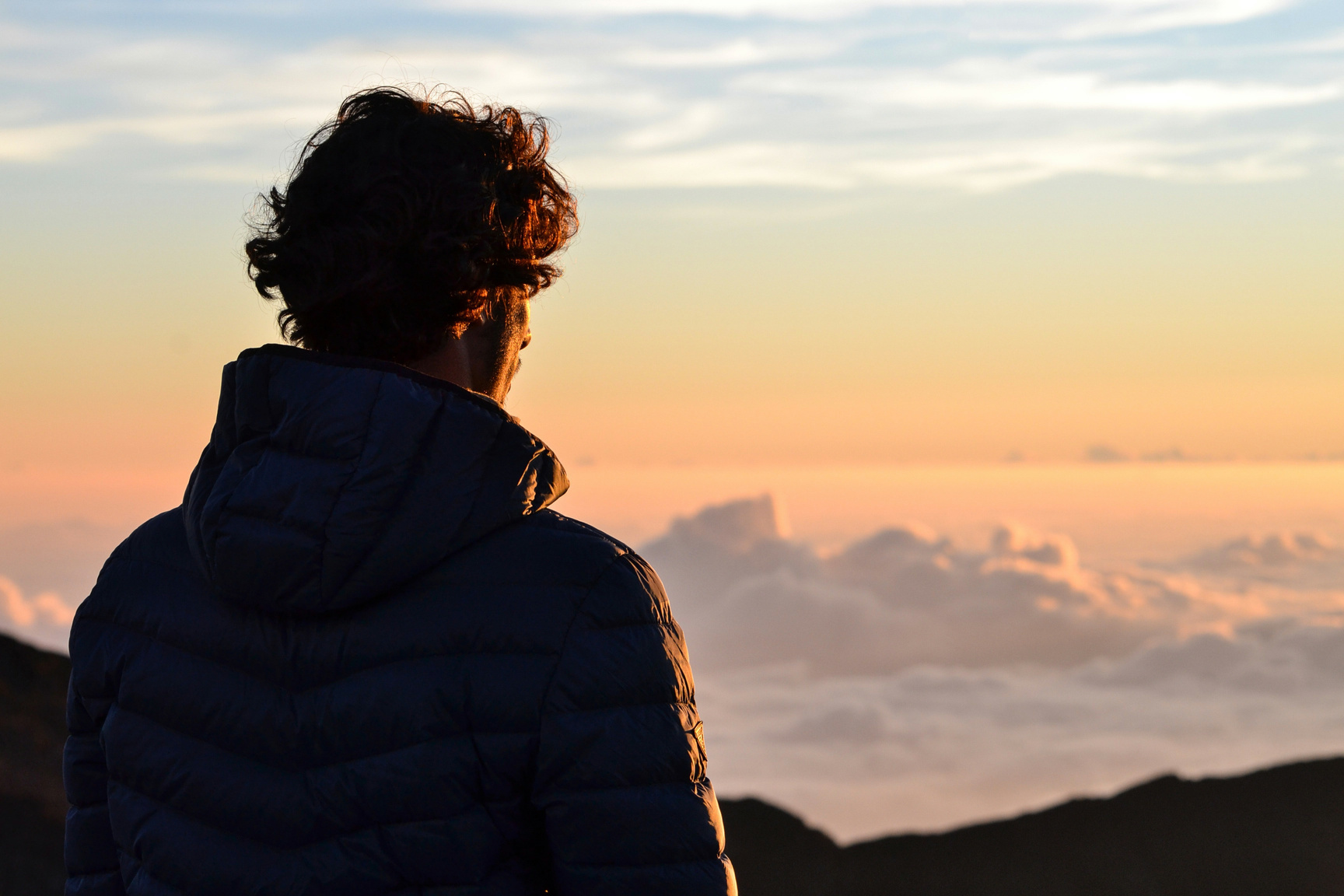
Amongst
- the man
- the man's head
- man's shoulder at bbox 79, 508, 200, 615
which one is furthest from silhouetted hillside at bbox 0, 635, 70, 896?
the man's head

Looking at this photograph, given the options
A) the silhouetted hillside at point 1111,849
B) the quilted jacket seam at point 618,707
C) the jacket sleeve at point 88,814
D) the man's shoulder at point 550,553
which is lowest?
the silhouetted hillside at point 1111,849

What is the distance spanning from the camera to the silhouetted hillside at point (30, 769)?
1448 cm

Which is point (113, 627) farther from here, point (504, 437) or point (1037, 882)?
point (1037, 882)

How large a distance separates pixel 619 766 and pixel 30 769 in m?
17.2

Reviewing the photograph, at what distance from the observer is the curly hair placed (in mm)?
2150

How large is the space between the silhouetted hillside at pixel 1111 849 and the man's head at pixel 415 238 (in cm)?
1691

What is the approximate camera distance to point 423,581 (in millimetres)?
2004

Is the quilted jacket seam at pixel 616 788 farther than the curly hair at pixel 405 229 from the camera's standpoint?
No

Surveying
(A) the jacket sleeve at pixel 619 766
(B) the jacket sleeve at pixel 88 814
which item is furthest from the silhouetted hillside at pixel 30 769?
(A) the jacket sleeve at pixel 619 766

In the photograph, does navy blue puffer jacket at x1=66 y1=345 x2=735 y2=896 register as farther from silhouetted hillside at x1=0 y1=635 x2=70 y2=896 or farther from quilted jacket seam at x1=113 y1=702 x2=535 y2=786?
silhouetted hillside at x1=0 y1=635 x2=70 y2=896

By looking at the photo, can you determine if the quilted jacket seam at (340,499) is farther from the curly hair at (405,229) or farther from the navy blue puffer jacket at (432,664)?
the curly hair at (405,229)

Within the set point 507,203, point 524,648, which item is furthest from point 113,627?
point 507,203

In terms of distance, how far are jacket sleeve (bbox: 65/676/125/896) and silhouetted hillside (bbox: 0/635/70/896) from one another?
11495mm

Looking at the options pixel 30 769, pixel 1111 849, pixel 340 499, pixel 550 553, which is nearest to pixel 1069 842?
pixel 1111 849
